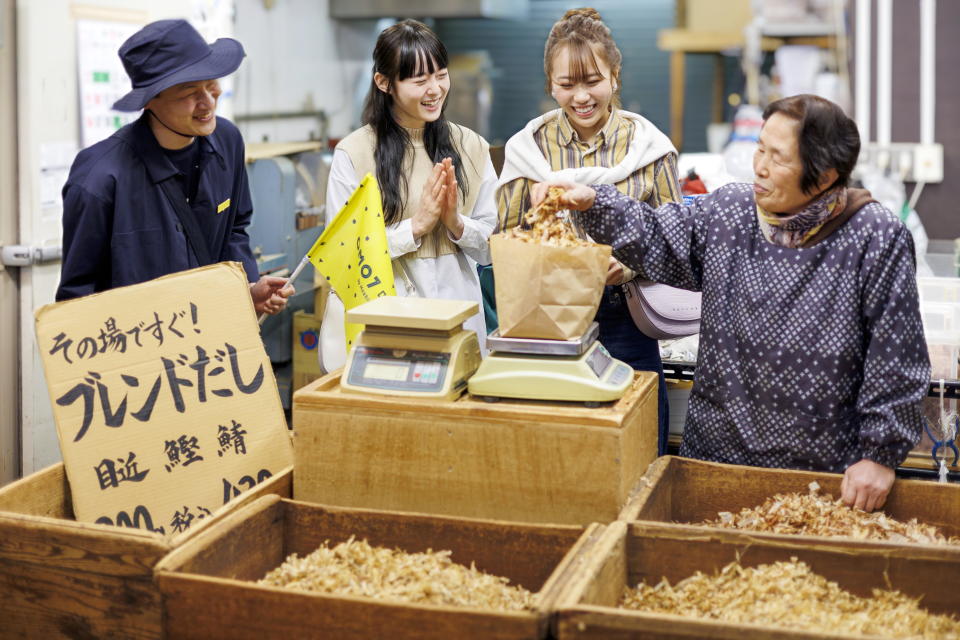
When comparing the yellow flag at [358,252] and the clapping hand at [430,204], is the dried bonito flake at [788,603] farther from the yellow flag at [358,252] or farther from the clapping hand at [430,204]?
the clapping hand at [430,204]

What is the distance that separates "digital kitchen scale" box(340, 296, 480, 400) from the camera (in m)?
1.97

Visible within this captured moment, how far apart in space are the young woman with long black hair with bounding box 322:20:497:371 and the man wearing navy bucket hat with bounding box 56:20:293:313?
397 mm

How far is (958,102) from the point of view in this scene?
15.3 ft

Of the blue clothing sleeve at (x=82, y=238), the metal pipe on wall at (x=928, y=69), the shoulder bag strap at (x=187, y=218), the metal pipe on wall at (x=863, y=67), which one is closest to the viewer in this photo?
the blue clothing sleeve at (x=82, y=238)

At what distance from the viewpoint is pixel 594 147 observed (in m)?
2.79

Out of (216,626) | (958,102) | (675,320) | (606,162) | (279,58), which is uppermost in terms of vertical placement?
(279,58)

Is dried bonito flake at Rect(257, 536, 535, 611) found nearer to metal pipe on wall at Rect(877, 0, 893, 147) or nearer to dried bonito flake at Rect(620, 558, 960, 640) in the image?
dried bonito flake at Rect(620, 558, 960, 640)

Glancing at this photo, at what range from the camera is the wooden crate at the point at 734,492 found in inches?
79.6

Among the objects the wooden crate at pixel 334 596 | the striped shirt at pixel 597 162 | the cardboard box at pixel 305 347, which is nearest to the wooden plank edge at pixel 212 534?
the wooden crate at pixel 334 596

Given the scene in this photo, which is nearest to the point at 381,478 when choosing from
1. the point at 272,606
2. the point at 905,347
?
the point at 272,606

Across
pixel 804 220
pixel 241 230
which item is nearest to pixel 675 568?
pixel 804 220

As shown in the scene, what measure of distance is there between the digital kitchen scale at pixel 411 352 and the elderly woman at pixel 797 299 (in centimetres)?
31

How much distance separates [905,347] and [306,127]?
5161 mm

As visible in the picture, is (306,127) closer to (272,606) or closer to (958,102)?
(958,102)
